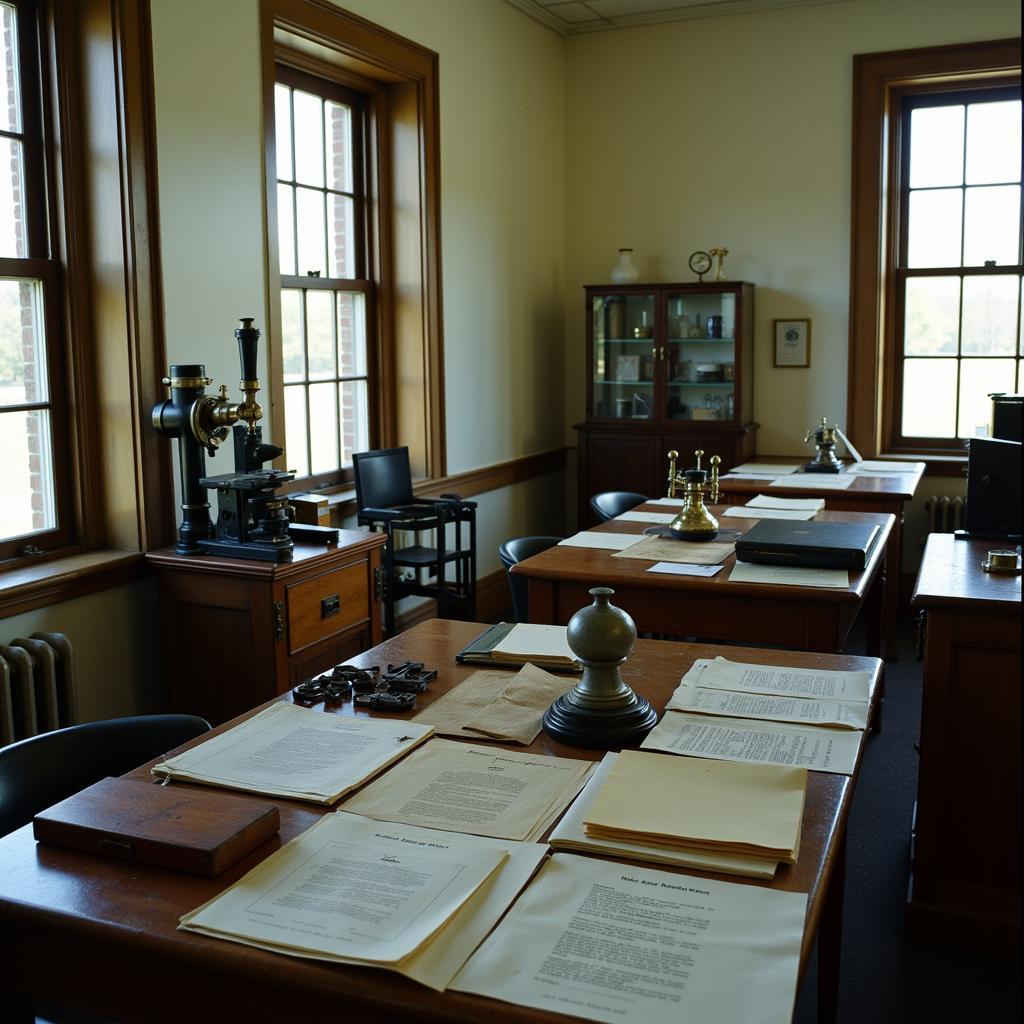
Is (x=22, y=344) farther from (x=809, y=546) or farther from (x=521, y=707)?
(x=809, y=546)

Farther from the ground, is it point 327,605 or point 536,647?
point 536,647

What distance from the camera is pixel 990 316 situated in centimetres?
631

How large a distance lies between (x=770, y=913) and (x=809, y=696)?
0.79 metres

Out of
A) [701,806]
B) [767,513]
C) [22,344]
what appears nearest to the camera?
[701,806]

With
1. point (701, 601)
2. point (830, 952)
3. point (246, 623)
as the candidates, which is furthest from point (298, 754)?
point (246, 623)

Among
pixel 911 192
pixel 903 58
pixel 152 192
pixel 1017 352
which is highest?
pixel 903 58

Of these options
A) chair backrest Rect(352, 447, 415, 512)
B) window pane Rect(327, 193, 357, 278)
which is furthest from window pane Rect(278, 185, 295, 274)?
chair backrest Rect(352, 447, 415, 512)

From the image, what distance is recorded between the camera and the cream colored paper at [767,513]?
13.9 ft

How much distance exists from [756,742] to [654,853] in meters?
0.44

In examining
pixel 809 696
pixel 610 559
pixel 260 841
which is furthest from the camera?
pixel 610 559

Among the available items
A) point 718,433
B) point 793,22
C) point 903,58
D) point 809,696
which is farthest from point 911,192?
point 809,696

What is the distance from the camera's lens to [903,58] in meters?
6.16

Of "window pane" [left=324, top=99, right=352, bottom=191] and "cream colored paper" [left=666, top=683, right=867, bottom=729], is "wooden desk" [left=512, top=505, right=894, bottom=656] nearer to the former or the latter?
"cream colored paper" [left=666, top=683, right=867, bottom=729]

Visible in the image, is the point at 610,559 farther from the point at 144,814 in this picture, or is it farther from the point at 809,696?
the point at 144,814
